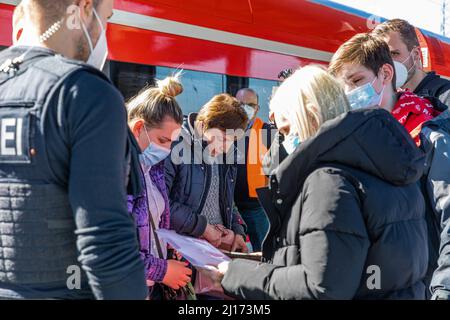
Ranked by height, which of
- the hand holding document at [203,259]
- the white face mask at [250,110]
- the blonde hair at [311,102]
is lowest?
the hand holding document at [203,259]

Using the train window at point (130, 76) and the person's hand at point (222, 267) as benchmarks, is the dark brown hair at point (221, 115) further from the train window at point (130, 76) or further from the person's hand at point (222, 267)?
the person's hand at point (222, 267)

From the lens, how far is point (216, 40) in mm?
4289

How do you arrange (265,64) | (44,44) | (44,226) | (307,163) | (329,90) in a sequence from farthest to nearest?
(265,64) < (329,90) < (307,163) < (44,44) < (44,226)

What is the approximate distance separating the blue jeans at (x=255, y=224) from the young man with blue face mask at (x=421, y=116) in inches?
84.0

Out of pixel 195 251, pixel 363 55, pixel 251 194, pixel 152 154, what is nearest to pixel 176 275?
pixel 195 251

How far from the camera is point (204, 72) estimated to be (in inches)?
165

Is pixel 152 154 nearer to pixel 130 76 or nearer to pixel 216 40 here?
pixel 130 76

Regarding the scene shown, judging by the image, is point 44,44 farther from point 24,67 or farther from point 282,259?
point 282,259

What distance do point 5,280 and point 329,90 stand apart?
1.08 m

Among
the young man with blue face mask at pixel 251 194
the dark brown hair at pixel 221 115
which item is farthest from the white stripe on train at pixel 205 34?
the dark brown hair at pixel 221 115

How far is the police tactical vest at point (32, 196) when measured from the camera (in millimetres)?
1235

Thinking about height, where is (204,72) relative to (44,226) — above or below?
above
